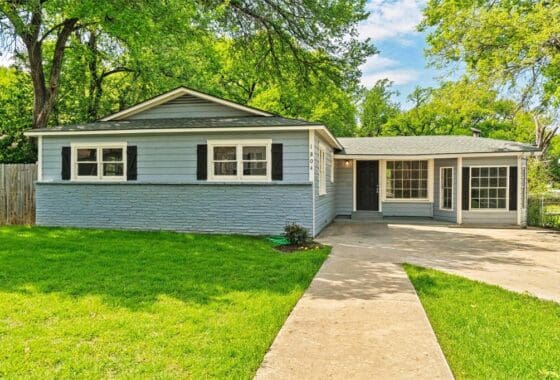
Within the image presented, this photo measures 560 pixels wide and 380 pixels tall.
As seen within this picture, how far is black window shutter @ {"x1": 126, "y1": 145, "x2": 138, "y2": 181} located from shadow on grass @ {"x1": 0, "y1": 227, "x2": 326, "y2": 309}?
6.63 ft

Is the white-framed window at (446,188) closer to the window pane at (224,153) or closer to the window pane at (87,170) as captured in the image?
the window pane at (224,153)

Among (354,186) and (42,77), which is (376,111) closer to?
(354,186)

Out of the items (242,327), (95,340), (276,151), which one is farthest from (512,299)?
(276,151)

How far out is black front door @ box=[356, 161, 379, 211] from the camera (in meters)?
15.7

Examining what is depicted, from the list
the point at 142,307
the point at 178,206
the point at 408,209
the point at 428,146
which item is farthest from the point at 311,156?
the point at 428,146

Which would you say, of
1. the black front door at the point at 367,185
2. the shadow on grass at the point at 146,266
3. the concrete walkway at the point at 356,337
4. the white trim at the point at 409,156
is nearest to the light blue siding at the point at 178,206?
the shadow on grass at the point at 146,266

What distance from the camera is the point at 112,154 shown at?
37.0 ft

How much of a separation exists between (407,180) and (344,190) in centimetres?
255

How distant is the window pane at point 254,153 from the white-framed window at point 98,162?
3664 mm

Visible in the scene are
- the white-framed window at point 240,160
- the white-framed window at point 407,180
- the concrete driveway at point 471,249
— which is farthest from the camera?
the white-framed window at point 407,180

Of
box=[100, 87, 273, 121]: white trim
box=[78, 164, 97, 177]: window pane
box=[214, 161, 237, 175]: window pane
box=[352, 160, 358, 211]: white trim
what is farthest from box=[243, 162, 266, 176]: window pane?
box=[352, 160, 358, 211]: white trim

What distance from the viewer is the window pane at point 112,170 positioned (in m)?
11.2

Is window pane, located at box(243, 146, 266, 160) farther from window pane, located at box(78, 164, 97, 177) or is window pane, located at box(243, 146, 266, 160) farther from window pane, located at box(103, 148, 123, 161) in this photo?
window pane, located at box(78, 164, 97, 177)

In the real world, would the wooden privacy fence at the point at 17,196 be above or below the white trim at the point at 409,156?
below
